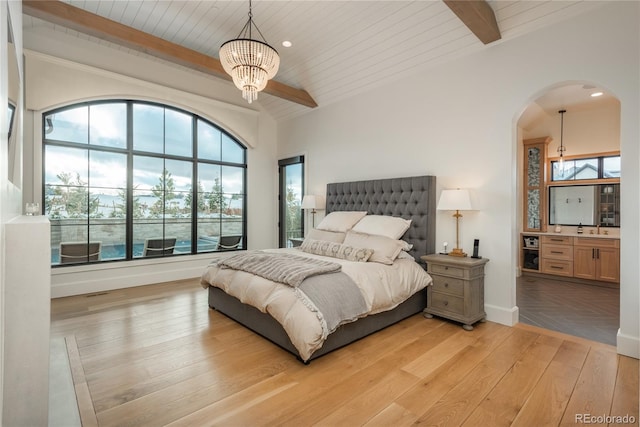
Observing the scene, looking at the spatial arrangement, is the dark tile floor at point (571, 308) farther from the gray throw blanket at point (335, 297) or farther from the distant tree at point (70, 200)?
the distant tree at point (70, 200)

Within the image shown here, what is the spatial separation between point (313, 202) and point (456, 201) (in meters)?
2.37

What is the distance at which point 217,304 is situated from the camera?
352cm

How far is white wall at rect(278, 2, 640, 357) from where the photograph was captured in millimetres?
2543

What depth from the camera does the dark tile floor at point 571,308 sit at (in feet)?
10.1

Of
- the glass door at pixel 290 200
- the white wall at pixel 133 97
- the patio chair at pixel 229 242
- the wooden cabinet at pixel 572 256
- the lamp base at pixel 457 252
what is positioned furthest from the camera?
the glass door at pixel 290 200

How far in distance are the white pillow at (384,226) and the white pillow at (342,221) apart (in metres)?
0.17

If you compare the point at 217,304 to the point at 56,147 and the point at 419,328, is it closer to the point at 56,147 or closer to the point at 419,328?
the point at 419,328

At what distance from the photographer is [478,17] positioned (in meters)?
2.81

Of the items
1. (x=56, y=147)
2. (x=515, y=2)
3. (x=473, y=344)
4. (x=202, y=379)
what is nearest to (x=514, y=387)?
(x=473, y=344)

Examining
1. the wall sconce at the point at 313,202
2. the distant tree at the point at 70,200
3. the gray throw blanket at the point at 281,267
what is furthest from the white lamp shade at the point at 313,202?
the distant tree at the point at 70,200

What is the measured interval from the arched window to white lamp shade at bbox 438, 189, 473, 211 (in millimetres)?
3770

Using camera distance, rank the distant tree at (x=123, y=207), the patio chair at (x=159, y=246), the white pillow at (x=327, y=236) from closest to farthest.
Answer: the white pillow at (x=327, y=236), the distant tree at (x=123, y=207), the patio chair at (x=159, y=246)

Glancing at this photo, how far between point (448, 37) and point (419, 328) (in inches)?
122

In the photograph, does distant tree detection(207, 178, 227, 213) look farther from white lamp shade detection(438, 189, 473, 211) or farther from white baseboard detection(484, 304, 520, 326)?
white baseboard detection(484, 304, 520, 326)
